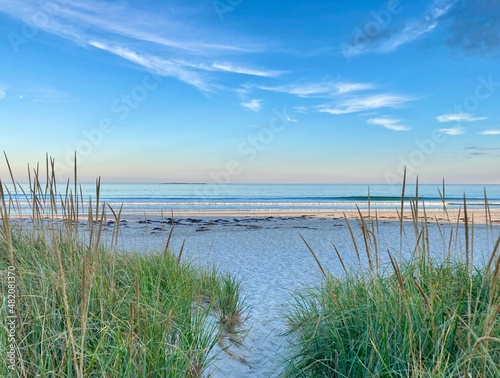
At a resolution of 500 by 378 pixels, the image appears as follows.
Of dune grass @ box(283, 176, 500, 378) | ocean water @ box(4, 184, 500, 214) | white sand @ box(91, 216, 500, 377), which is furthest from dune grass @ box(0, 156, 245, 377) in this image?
ocean water @ box(4, 184, 500, 214)

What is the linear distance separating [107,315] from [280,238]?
11.4 m

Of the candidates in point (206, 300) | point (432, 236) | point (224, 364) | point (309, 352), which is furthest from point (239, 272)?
point (432, 236)

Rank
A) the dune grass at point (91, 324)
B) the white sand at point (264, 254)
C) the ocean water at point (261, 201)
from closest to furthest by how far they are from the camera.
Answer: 1. the dune grass at point (91, 324)
2. the white sand at point (264, 254)
3. the ocean water at point (261, 201)

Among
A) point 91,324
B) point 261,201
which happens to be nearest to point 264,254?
point 91,324

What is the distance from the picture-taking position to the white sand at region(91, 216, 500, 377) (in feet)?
12.2

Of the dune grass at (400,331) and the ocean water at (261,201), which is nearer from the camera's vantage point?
the dune grass at (400,331)

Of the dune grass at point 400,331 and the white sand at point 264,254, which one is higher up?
the dune grass at point 400,331

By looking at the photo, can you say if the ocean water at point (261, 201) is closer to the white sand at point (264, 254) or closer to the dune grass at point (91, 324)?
the white sand at point (264, 254)

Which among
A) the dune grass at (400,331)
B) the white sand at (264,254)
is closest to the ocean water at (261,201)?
the white sand at (264,254)

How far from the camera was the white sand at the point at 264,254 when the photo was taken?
372 centimetres

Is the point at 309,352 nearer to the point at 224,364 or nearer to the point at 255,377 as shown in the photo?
the point at 255,377

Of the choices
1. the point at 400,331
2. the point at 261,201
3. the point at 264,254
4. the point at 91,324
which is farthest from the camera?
the point at 261,201

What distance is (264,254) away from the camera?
10.6 metres

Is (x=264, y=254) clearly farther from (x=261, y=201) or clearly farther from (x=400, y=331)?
(x=261, y=201)
